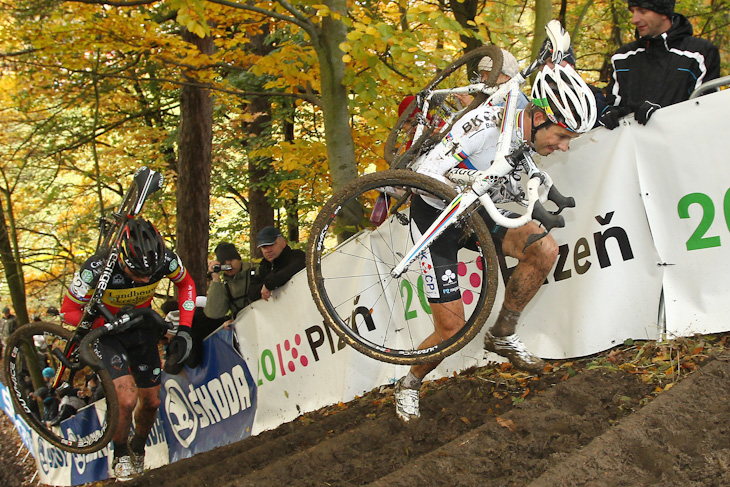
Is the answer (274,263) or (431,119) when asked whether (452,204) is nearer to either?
(431,119)

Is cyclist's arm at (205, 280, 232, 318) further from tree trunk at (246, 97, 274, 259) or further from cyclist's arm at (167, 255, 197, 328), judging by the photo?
tree trunk at (246, 97, 274, 259)

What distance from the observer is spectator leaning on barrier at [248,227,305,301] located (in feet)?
22.2

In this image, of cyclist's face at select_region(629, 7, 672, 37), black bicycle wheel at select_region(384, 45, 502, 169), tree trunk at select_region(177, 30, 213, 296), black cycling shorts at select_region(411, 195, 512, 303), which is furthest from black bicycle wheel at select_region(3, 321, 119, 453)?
cyclist's face at select_region(629, 7, 672, 37)

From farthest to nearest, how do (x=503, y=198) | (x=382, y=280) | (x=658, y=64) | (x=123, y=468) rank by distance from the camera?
(x=123, y=468) → (x=382, y=280) → (x=658, y=64) → (x=503, y=198)

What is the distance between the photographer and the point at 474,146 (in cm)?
406

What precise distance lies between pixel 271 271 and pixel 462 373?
252 centimetres

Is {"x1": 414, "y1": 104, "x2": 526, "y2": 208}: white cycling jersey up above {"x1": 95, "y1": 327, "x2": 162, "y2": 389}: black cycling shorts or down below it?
above

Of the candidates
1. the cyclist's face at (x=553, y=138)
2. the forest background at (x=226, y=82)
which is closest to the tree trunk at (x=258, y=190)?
the forest background at (x=226, y=82)

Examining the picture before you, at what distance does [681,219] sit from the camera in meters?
A: 4.48

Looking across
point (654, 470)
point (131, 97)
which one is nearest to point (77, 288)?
point (654, 470)

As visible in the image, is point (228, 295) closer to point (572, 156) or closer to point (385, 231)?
point (385, 231)

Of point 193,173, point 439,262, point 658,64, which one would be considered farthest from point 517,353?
point 193,173

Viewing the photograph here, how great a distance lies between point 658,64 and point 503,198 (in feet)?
5.70

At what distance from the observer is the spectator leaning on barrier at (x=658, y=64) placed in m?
4.56
